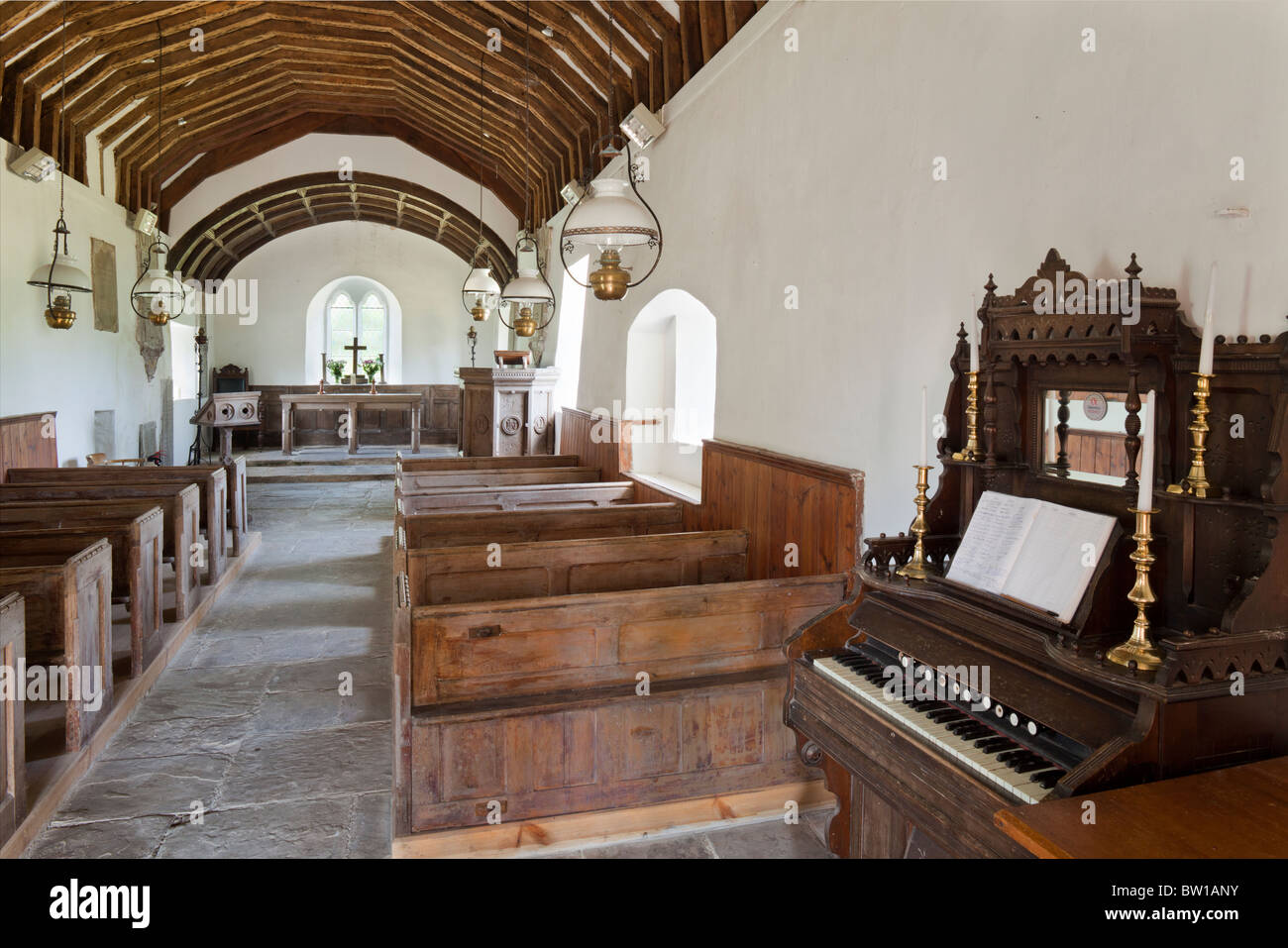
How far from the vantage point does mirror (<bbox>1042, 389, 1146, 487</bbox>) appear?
6.70 ft

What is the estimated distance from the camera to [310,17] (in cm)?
711

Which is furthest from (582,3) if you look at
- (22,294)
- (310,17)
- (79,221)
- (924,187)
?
(79,221)

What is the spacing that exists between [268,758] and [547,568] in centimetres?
129

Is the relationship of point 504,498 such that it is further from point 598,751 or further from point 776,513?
point 598,751

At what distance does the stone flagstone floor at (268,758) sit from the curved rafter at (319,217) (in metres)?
6.40

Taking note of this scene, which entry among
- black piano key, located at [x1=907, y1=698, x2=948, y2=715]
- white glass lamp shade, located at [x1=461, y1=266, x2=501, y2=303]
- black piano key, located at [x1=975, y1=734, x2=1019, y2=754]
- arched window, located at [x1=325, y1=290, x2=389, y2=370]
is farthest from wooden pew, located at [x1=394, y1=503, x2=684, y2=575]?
arched window, located at [x1=325, y1=290, x2=389, y2=370]

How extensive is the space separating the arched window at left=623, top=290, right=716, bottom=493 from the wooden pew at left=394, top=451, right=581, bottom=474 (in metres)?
0.90

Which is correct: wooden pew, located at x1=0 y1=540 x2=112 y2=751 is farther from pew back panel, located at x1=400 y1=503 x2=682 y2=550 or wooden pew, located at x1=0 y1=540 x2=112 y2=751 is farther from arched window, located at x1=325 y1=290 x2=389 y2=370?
arched window, located at x1=325 y1=290 x2=389 y2=370

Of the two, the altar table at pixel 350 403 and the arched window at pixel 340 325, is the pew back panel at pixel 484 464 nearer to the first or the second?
the altar table at pixel 350 403

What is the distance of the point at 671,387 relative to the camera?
6625 mm

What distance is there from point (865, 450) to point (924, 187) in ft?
3.01

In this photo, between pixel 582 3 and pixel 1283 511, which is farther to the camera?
pixel 582 3
